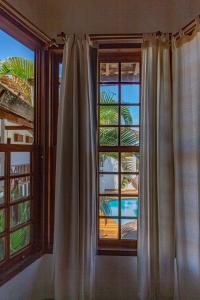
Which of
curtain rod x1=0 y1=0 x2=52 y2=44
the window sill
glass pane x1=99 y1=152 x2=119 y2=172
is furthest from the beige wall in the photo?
the window sill

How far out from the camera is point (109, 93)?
94.5 inches

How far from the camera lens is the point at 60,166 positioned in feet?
7.04

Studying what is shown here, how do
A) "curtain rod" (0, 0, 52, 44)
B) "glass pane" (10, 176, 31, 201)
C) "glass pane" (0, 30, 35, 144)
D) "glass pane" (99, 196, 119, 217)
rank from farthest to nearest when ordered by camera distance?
1. "glass pane" (99, 196, 119, 217)
2. "glass pane" (10, 176, 31, 201)
3. "glass pane" (0, 30, 35, 144)
4. "curtain rod" (0, 0, 52, 44)

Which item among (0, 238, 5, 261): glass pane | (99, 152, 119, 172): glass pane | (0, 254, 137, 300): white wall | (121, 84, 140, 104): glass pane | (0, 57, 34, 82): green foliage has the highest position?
(0, 57, 34, 82): green foliage

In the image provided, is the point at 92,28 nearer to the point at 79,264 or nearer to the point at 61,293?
the point at 79,264

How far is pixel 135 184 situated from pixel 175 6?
1519 mm

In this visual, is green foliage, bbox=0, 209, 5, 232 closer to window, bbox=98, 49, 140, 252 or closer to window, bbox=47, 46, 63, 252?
window, bbox=47, 46, 63, 252

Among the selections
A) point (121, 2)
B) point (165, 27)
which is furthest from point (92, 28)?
point (165, 27)

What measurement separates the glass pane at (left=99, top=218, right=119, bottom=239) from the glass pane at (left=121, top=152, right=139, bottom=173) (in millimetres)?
459

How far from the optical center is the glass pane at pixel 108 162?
2.40 meters

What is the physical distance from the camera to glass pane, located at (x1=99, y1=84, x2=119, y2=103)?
2.39 meters

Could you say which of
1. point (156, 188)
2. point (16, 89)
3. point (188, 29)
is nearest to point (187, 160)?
point (156, 188)

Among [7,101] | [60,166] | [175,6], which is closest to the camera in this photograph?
[7,101]

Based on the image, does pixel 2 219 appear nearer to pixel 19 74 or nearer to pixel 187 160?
pixel 19 74
